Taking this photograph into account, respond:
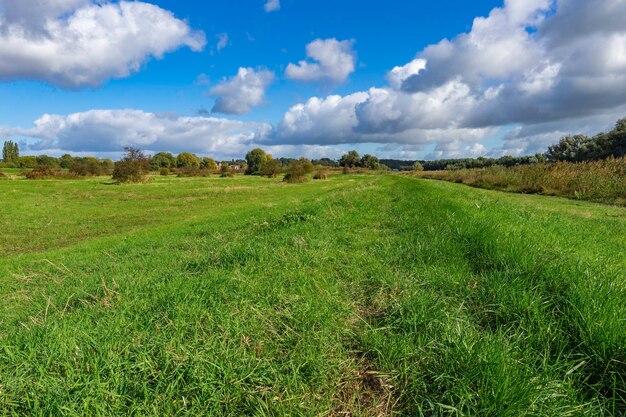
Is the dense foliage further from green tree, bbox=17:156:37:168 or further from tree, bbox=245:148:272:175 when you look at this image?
green tree, bbox=17:156:37:168

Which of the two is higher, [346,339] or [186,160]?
[186,160]

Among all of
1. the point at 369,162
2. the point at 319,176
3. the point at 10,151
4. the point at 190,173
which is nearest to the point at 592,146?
the point at 319,176

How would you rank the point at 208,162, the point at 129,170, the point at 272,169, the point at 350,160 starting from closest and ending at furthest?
1. the point at 129,170
2. the point at 272,169
3. the point at 208,162
4. the point at 350,160

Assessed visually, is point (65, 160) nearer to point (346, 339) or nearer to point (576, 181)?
point (576, 181)

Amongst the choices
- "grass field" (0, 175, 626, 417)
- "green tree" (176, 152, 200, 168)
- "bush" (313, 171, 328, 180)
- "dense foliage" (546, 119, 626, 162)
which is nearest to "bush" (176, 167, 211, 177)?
"bush" (313, 171, 328, 180)

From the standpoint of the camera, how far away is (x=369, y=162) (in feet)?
414

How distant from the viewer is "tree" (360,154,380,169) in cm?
12450

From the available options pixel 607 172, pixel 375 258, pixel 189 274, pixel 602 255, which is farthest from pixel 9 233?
pixel 607 172

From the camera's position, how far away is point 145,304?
3.77 meters

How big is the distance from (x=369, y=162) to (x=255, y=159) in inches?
1703

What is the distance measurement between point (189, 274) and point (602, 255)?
6280 mm

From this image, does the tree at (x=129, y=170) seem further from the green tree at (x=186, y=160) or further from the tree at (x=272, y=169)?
the green tree at (x=186, y=160)

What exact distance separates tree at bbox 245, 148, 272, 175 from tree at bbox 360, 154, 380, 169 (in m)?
36.0

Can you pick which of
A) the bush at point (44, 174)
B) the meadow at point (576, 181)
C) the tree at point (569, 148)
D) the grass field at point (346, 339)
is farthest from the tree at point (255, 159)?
the grass field at point (346, 339)
